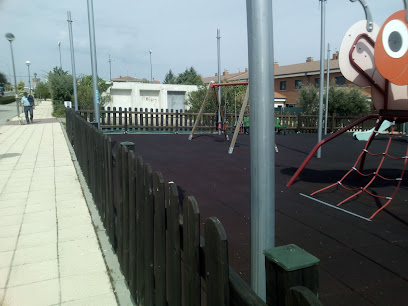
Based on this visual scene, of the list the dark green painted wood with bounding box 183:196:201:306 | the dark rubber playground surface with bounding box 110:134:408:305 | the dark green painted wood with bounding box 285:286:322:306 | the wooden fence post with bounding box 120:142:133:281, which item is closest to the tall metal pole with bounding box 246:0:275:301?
the dark green painted wood with bounding box 183:196:201:306

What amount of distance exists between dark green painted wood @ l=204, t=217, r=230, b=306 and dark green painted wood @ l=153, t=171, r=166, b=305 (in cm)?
59

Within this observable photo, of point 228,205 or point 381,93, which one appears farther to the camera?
point 381,93

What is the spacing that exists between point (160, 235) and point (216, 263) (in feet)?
2.44

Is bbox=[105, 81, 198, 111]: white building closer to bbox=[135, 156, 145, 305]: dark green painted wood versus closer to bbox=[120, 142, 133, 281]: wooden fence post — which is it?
bbox=[120, 142, 133, 281]: wooden fence post

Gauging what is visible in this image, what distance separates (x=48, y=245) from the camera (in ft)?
11.9

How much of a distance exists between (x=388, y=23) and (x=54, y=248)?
5.17m

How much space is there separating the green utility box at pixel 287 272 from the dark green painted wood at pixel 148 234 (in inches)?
43.4

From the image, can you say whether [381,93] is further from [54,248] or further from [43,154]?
[43,154]

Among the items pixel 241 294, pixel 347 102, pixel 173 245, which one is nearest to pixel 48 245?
pixel 173 245

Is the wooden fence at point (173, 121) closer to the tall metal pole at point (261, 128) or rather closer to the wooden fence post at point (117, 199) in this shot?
the wooden fence post at point (117, 199)

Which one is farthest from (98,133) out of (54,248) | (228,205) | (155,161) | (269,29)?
(155,161)

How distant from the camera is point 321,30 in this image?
7520 millimetres

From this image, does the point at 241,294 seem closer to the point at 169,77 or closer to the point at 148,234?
the point at 148,234

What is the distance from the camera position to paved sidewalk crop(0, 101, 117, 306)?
9.02 ft
